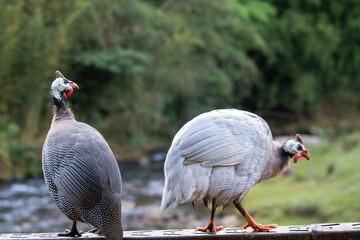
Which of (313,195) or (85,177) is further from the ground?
(313,195)

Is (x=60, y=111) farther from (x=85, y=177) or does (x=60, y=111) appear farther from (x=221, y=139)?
(x=221, y=139)

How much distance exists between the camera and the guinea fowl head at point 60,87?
3.65 meters

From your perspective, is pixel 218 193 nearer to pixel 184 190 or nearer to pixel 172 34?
pixel 184 190

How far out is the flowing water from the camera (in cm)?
1072

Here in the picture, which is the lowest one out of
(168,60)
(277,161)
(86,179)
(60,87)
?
(86,179)

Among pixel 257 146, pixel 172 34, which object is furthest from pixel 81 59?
pixel 257 146

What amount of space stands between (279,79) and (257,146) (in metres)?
23.4

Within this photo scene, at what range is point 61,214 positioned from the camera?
11.8m

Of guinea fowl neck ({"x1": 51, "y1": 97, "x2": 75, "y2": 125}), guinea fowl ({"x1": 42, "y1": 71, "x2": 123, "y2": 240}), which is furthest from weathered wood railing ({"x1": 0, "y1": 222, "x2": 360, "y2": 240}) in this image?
guinea fowl neck ({"x1": 51, "y1": 97, "x2": 75, "y2": 125})

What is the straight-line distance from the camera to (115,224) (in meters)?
3.21

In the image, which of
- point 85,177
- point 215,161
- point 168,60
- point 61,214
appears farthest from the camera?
point 168,60

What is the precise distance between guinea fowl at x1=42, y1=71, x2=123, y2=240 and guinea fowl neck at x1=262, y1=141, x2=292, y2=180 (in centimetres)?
105

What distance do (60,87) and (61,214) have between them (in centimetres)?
844

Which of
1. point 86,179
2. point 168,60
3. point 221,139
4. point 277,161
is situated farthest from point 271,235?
point 168,60
